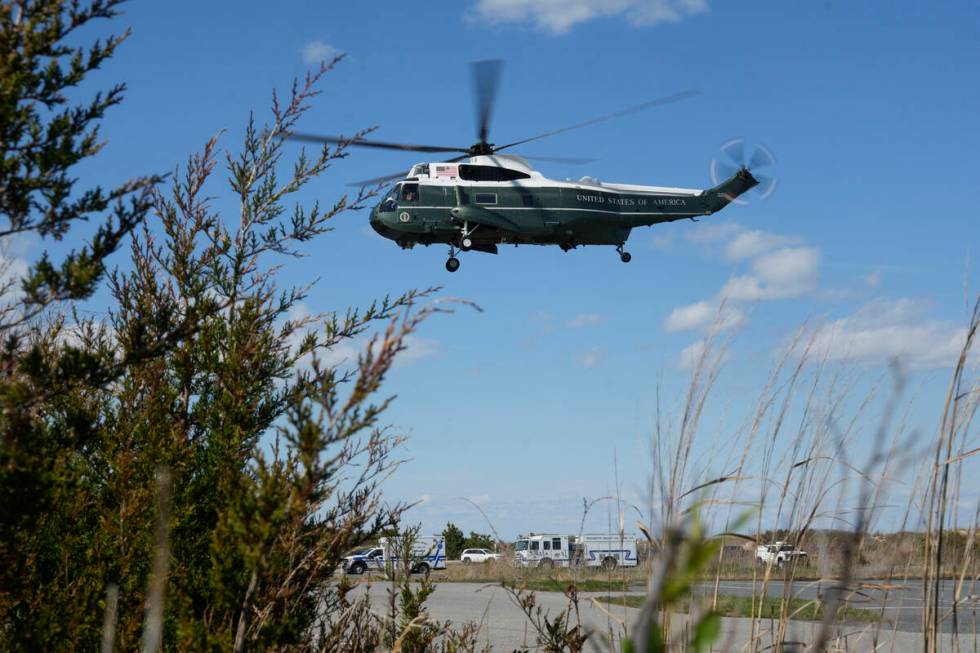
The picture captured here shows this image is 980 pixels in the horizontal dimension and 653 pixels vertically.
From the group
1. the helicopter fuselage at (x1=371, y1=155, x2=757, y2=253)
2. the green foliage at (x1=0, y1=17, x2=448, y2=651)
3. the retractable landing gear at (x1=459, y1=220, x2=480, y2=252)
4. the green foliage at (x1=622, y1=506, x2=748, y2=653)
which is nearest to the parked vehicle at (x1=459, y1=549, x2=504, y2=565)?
the helicopter fuselage at (x1=371, y1=155, x2=757, y2=253)

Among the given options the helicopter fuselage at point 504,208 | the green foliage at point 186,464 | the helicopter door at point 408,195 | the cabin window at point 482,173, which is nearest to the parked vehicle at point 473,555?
the helicopter fuselage at point 504,208

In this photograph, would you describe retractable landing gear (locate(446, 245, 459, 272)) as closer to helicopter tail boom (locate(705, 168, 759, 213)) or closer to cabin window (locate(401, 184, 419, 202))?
cabin window (locate(401, 184, 419, 202))

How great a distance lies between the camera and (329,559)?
3.74 metres

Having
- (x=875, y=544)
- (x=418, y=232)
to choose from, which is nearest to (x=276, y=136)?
(x=875, y=544)

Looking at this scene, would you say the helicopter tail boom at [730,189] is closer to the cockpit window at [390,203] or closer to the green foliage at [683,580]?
the cockpit window at [390,203]

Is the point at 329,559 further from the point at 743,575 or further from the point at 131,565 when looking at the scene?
the point at 743,575

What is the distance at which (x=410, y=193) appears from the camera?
70.5 ft

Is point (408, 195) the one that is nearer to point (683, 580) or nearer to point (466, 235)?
point (466, 235)

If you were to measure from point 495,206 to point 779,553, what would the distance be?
18.8 m

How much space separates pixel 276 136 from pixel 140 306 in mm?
1398

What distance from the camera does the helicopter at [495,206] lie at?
21.5 m

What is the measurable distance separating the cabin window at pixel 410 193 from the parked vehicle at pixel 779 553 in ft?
61.0

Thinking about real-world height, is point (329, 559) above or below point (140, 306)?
below

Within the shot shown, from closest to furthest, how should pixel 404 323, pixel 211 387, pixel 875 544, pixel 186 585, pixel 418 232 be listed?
pixel 404 323
pixel 875 544
pixel 186 585
pixel 211 387
pixel 418 232
